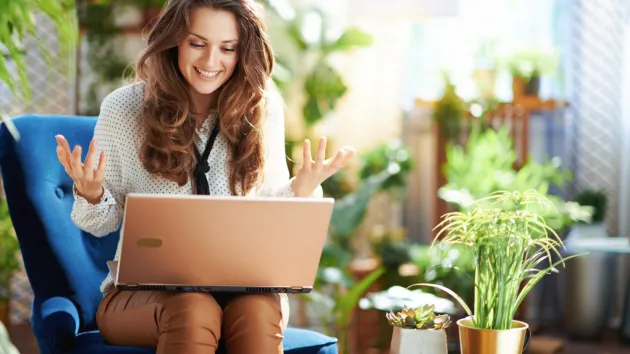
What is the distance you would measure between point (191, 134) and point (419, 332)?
0.67 m

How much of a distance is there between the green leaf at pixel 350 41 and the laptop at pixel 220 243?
83.5 inches

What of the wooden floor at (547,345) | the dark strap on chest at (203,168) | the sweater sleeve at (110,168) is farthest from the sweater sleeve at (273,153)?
the wooden floor at (547,345)

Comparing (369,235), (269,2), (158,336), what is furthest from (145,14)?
(158,336)

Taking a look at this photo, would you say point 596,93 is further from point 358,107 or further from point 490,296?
point 490,296

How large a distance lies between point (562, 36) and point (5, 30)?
11.1ft

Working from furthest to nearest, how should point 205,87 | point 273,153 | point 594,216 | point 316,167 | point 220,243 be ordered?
1. point 594,216
2. point 273,153
3. point 205,87
4. point 316,167
5. point 220,243

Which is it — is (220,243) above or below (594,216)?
above

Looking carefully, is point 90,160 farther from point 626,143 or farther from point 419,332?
point 626,143

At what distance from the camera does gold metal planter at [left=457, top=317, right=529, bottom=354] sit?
1618mm

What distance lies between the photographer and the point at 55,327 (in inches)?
72.9

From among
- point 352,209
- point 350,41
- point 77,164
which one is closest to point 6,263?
point 352,209

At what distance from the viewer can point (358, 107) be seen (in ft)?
14.0

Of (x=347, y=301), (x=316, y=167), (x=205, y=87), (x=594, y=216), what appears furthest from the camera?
(x=594, y=216)

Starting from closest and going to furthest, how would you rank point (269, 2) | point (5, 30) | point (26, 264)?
point (5, 30), point (26, 264), point (269, 2)
